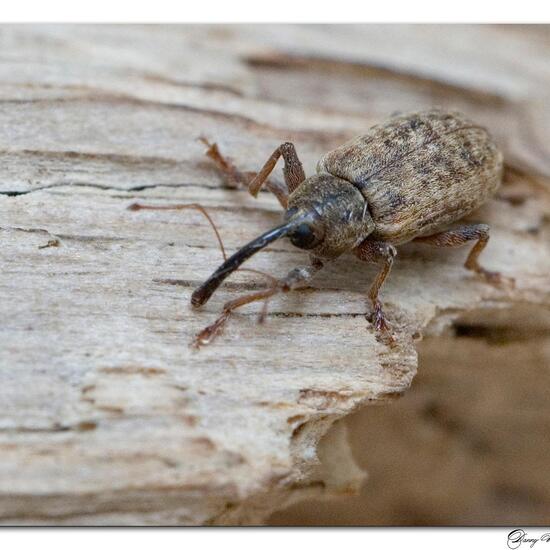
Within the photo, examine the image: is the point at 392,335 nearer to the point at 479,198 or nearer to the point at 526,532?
the point at 479,198

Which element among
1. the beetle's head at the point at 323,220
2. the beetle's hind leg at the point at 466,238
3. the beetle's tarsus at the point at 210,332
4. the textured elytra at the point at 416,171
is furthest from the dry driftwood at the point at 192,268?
the textured elytra at the point at 416,171

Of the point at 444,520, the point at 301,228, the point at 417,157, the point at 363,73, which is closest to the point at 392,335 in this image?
the point at 301,228

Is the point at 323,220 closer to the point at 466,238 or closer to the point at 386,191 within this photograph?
the point at 386,191

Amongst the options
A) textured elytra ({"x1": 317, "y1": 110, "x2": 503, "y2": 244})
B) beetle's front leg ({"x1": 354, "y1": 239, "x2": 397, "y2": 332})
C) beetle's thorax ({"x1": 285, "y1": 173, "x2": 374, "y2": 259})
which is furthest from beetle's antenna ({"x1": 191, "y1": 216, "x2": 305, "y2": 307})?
textured elytra ({"x1": 317, "y1": 110, "x2": 503, "y2": 244})

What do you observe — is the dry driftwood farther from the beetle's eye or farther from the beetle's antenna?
the beetle's eye
